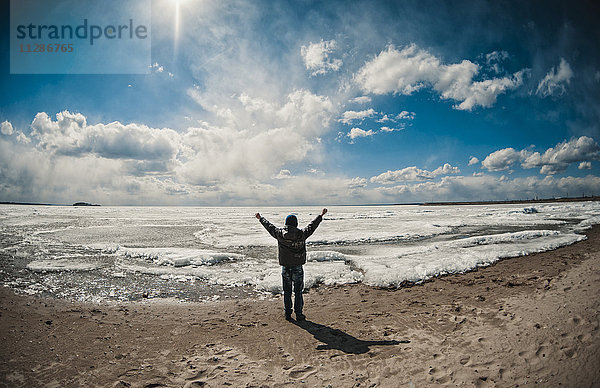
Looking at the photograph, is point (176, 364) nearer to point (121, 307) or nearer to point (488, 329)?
point (121, 307)

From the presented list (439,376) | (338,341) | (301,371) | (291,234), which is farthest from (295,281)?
(439,376)

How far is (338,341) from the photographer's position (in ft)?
14.5

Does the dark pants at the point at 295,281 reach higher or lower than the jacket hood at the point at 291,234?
lower

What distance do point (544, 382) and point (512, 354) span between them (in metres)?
0.56

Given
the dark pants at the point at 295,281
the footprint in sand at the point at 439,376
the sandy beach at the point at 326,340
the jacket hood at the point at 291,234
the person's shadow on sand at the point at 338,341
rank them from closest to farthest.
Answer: the footprint in sand at the point at 439,376 → the sandy beach at the point at 326,340 → the person's shadow on sand at the point at 338,341 → the jacket hood at the point at 291,234 → the dark pants at the point at 295,281

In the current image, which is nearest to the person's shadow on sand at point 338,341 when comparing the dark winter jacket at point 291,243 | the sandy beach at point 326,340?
the sandy beach at point 326,340

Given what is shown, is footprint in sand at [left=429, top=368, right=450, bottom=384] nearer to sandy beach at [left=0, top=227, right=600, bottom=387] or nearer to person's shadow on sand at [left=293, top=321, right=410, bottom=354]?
sandy beach at [left=0, top=227, right=600, bottom=387]

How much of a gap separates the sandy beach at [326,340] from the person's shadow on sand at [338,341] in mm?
17

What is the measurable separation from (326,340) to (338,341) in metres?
0.21

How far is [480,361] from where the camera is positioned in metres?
3.63

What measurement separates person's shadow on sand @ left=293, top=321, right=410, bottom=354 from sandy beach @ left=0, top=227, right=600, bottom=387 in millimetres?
17

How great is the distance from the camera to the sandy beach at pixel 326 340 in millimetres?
3490

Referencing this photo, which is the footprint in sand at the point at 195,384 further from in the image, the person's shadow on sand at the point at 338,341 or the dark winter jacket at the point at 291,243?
the dark winter jacket at the point at 291,243

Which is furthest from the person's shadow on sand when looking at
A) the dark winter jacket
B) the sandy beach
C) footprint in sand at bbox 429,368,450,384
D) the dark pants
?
the dark winter jacket
